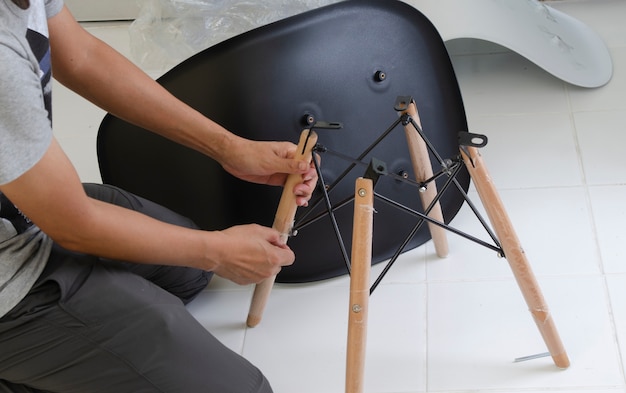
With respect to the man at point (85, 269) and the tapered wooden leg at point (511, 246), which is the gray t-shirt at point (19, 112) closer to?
the man at point (85, 269)

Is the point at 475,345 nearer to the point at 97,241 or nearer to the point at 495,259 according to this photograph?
the point at 495,259

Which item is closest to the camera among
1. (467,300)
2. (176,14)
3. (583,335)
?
(583,335)

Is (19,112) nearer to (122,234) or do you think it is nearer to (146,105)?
(122,234)

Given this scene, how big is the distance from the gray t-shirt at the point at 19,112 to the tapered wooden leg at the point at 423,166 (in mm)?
535

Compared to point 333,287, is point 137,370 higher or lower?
higher

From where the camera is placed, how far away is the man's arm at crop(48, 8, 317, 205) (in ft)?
4.39

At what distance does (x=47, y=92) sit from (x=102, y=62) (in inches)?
9.3

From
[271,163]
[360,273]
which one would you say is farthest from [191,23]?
[360,273]

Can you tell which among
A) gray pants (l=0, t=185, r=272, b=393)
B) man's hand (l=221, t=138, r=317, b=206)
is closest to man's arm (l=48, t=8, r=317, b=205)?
man's hand (l=221, t=138, r=317, b=206)

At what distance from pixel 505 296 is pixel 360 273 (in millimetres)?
442

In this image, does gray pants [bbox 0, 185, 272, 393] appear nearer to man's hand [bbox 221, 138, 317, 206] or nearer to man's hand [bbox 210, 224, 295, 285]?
man's hand [bbox 210, 224, 295, 285]

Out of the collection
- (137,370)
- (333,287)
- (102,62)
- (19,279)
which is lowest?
(333,287)

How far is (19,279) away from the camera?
45.6 inches

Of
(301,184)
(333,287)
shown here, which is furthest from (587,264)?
(301,184)
